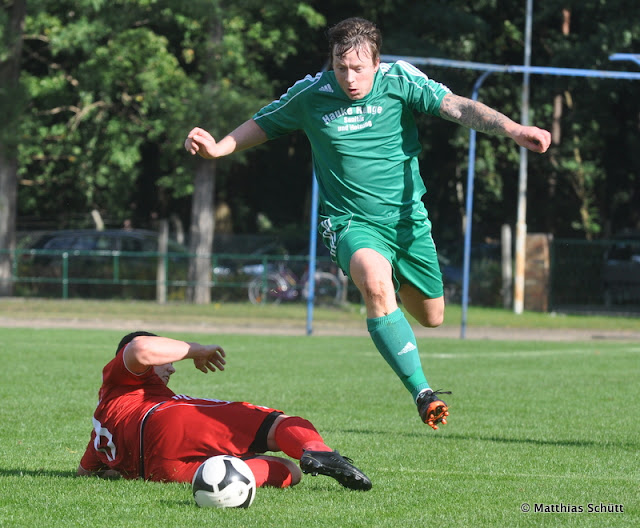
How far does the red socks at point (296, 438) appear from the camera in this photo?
16.5 feet

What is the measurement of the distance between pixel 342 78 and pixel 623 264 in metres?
20.7

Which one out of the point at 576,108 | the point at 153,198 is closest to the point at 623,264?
the point at 576,108

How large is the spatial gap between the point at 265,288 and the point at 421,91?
18259mm

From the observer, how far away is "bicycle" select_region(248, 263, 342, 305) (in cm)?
2383

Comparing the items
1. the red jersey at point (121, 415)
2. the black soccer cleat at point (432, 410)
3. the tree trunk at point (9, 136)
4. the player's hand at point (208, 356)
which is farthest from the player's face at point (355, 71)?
the tree trunk at point (9, 136)

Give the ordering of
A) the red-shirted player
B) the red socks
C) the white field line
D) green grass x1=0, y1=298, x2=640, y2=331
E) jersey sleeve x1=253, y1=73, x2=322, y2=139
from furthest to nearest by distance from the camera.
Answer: green grass x1=0, y1=298, x2=640, y2=331, jersey sleeve x1=253, y1=73, x2=322, y2=139, the white field line, the red-shirted player, the red socks

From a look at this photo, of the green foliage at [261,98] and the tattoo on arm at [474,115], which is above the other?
the green foliage at [261,98]

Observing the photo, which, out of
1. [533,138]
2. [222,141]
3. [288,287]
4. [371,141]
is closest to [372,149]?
[371,141]

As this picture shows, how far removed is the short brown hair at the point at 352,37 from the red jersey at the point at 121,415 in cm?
202

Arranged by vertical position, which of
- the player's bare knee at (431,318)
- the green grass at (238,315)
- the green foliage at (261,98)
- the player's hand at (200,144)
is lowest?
the green grass at (238,315)

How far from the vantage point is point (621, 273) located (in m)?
25.3

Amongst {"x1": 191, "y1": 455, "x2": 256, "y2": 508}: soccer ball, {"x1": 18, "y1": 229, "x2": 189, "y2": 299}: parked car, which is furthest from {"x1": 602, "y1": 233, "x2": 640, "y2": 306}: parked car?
{"x1": 191, "y1": 455, "x2": 256, "y2": 508}: soccer ball

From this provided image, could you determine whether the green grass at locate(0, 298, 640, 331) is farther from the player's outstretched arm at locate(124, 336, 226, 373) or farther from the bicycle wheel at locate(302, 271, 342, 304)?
the player's outstretched arm at locate(124, 336, 226, 373)

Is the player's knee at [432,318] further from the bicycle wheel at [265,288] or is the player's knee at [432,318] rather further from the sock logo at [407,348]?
the bicycle wheel at [265,288]
